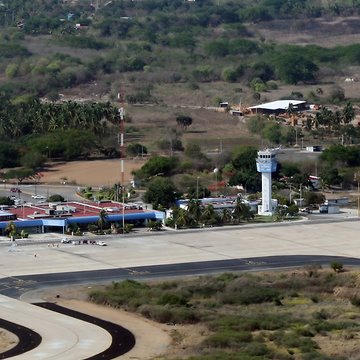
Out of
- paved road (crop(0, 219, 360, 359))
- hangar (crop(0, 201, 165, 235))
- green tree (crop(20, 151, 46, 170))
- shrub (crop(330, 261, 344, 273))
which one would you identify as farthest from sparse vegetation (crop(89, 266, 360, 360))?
green tree (crop(20, 151, 46, 170))

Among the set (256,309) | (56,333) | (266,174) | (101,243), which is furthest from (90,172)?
(56,333)

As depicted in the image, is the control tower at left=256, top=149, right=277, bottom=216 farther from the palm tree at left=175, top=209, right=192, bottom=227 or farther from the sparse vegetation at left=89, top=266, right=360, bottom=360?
the sparse vegetation at left=89, top=266, right=360, bottom=360

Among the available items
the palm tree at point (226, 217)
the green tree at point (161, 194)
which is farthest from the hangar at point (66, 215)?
the palm tree at point (226, 217)

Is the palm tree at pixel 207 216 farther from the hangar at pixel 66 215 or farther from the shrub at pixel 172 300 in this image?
the shrub at pixel 172 300

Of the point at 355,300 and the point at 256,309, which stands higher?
the point at 355,300

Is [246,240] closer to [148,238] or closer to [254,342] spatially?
[148,238]

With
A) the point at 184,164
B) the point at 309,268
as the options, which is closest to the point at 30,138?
the point at 184,164

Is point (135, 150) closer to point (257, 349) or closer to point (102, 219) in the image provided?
point (102, 219)
